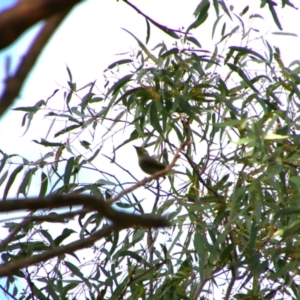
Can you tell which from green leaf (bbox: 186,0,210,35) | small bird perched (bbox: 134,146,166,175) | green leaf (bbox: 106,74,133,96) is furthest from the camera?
small bird perched (bbox: 134,146,166,175)

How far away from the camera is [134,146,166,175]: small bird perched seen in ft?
12.0

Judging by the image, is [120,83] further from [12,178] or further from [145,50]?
[12,178]

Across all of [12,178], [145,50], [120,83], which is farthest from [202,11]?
[12,178]

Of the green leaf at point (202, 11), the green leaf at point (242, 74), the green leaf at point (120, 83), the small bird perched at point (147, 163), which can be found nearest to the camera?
the green leaf at point (242, 74)

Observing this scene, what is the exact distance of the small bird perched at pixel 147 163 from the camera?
367cm

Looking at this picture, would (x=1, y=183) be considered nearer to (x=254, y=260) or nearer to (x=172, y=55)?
(x=172, y=55)

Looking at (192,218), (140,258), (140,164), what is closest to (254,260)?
(192,218)

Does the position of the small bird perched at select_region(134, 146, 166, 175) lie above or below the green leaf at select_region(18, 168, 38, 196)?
above

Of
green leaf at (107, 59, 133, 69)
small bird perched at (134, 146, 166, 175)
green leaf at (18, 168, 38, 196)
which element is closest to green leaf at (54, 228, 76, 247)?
green leaf at (18, 168, 38, 196)

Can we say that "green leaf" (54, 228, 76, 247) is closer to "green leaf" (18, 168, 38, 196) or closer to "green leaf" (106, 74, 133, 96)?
"green leaf" (18, 168, 38, 196)

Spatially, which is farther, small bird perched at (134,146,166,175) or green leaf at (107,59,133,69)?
small bird perched at (134,146,166,175)

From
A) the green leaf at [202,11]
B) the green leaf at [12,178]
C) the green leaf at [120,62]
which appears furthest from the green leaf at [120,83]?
the green leaf at [12,178]

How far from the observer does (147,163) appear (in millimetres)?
3832

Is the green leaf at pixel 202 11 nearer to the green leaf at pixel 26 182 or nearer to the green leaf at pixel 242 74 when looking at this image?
the green leaf at pixel 242 74
